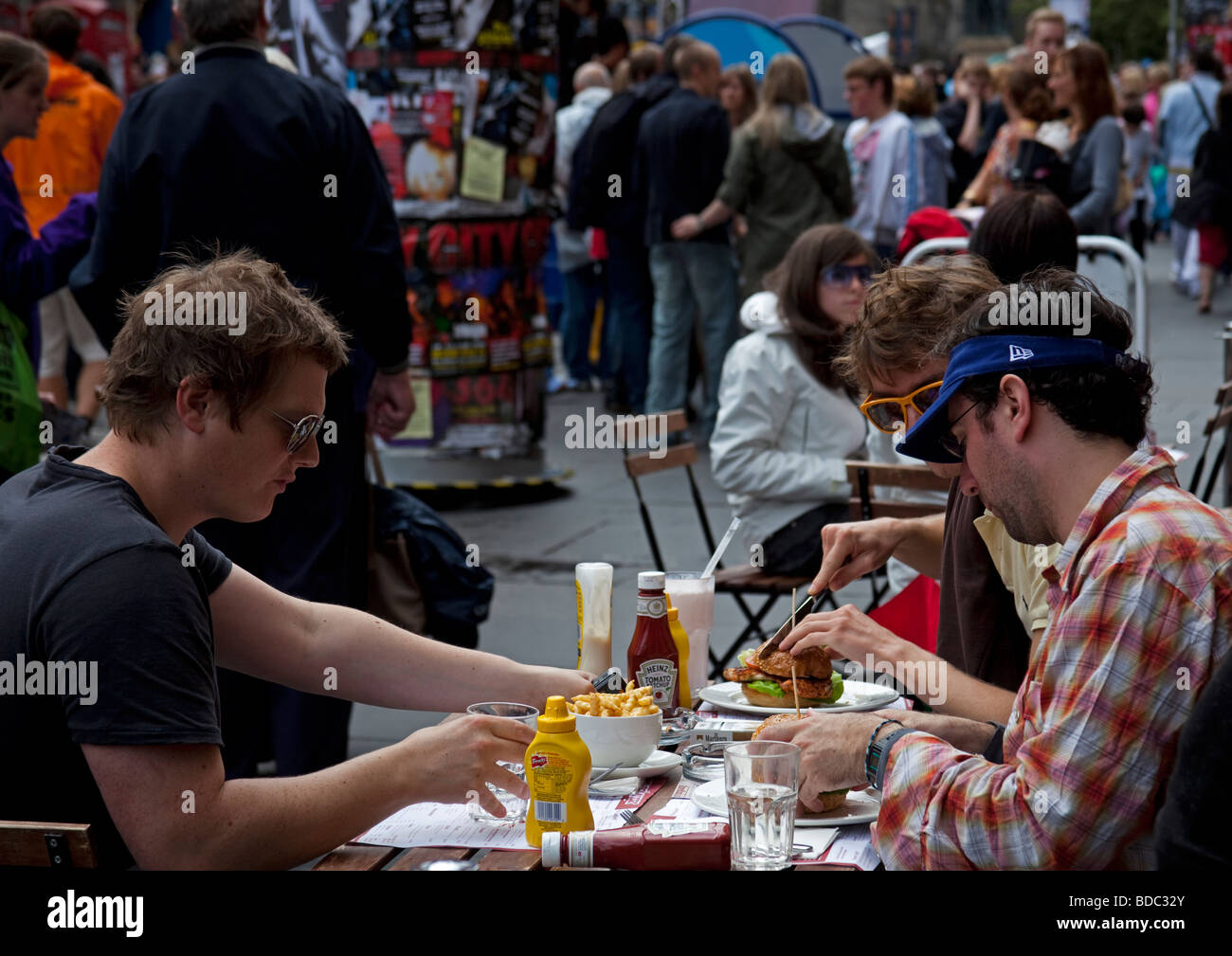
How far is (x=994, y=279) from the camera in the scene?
3.19 m

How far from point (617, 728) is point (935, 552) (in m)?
1.31

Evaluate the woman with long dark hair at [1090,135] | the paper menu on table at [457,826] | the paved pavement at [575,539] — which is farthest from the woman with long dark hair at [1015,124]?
the paper menu on table at [457,826]

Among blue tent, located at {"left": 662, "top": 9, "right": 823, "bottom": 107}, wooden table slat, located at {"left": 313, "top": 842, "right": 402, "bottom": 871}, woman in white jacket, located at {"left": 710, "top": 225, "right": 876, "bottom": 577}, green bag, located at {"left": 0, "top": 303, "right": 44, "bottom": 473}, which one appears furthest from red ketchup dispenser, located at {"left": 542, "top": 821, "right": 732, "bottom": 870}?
blue tent, located at {"left": 662, "top": 9, "right": 823, "bottom": 107}

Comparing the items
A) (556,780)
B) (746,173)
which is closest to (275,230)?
(556,780)

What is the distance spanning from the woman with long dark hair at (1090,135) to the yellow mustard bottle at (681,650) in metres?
5.99

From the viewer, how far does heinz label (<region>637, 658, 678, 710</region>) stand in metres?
2.93

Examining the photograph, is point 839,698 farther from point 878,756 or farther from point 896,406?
point 878,756

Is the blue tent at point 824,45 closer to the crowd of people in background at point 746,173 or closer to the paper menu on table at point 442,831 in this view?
the crowd of people in background at point 746,173

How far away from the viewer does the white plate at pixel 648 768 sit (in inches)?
101

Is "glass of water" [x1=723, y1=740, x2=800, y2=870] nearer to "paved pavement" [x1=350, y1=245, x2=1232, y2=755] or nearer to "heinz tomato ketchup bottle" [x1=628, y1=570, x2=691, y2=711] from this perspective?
"heinz tomato ketchup bottle" [x1=628, y1=570, x2=691, y2=711]

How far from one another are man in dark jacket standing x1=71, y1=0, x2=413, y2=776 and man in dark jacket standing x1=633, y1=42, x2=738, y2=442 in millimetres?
5223

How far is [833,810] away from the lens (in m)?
2.38
